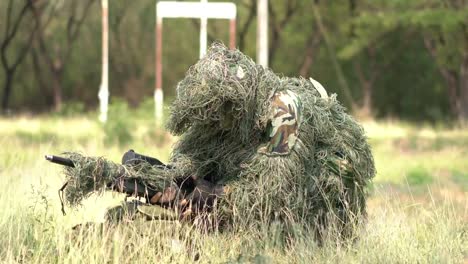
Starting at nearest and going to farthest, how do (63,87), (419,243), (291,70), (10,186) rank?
(419,243) < (10,186) < (291,70) < (63,87)

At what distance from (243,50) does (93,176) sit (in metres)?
33.3

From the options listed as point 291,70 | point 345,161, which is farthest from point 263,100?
point 291,70

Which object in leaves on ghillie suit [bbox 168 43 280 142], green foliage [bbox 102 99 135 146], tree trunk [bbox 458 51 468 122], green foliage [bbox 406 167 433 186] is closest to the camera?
leaves on ghillie suit [bbox 168 43 280 142]

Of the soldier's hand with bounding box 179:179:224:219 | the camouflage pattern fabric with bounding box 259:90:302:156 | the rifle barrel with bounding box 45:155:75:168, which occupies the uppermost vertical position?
the camouflage pattern fabric with bounding box 259:90:302:156

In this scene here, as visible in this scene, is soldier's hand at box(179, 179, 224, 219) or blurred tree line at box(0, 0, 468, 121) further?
blurred tree line at box(0, 0, 468, 121)

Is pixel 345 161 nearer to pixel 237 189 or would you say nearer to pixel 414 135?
pixel 237 189

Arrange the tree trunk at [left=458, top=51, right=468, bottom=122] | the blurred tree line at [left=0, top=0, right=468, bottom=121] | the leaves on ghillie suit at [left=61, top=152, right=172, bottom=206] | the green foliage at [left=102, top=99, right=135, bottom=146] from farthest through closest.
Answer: the blurred tree line at [left=0, top=0, right=468, bottom=121] → the tree trunk at [left=458, top=51, right=468, bottom=122] → the green foliage at [left=102, top=99, right=135, bottom=146] → the leaves on ghillie suit at [left=61, top=152, right=172, bottom=206]

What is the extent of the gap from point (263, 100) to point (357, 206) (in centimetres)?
108

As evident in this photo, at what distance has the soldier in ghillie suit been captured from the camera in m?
5.72

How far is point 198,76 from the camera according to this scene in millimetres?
5660

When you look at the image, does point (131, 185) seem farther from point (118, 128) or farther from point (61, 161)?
point (118, 128)

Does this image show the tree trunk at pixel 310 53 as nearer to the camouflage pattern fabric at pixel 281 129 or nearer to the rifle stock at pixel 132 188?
the camouflage pattern fabric at pixel 281 129

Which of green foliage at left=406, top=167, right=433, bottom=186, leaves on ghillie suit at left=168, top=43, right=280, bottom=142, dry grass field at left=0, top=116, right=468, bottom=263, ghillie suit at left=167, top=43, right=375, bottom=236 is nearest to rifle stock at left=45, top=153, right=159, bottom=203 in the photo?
dry grass field at left=0, top=116, right=468, bottom=263

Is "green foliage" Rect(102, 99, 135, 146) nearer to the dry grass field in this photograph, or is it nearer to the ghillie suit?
the dry grass field
